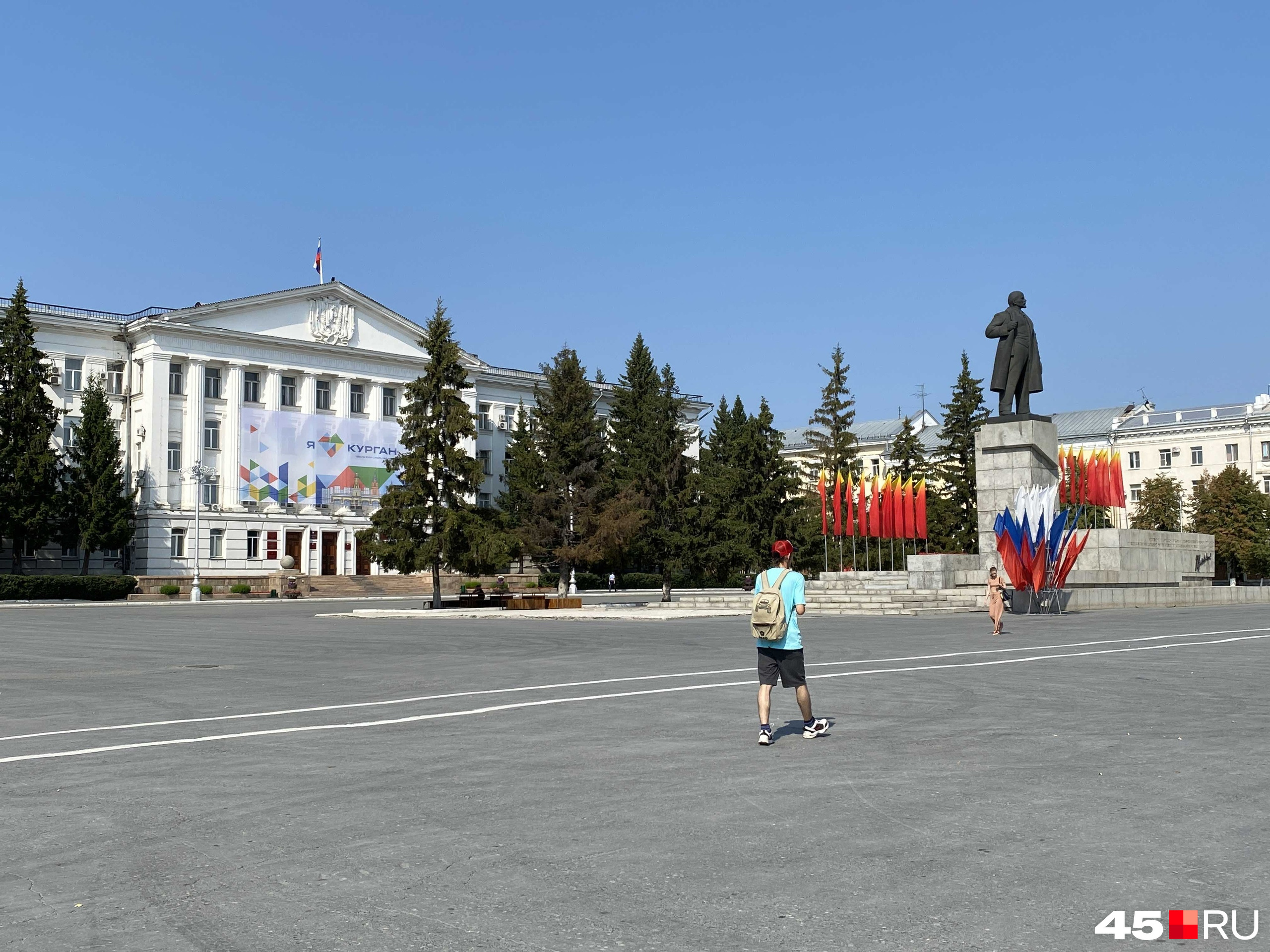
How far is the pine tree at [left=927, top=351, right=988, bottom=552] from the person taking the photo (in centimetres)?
6950

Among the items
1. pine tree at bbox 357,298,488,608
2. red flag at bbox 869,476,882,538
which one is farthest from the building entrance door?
red flag at bbox 869,476,882,538

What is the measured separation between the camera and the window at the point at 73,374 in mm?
Result: 68062

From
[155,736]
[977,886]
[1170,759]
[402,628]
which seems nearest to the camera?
[977,886]

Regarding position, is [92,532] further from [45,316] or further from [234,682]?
[234,682]

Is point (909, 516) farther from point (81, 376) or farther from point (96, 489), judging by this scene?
point (81, 376)

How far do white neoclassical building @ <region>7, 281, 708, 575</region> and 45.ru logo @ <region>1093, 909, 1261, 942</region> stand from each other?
6158 cm

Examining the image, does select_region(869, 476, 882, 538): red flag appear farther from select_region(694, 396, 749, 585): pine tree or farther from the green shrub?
the green shrub

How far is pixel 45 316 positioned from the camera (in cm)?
6706

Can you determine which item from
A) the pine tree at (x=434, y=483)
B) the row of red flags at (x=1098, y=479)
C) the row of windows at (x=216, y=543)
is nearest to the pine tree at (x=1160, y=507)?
the row of red flags at (x=1098, y=479)

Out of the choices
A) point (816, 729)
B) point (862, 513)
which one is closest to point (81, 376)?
point (862, 513)

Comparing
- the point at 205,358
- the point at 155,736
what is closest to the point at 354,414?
the point at 205,358

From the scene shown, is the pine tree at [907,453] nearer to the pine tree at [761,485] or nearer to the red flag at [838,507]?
the pine tree at [761,485]

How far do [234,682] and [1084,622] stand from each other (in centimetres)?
1944

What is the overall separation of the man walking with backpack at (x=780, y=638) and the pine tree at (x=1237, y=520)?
78.6 meters
